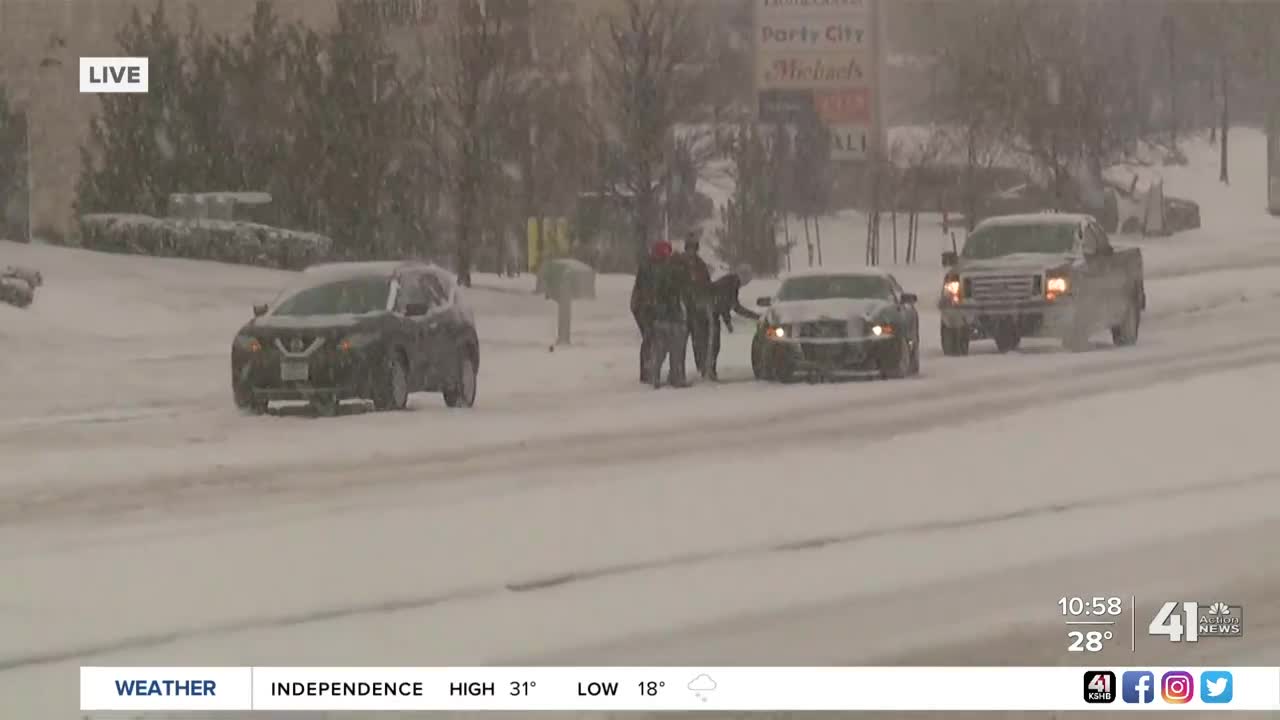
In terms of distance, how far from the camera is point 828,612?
420 inches

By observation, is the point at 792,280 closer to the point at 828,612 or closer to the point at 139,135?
the point at 139,135

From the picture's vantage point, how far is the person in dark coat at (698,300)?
77.5ft

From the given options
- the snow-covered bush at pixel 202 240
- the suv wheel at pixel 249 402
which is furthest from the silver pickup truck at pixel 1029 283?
the snow-covered bush at pixel 202 240

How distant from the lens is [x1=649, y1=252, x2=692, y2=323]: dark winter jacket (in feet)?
76.8

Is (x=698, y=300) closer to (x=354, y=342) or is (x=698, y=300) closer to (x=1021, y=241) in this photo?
(x=354, y=342)

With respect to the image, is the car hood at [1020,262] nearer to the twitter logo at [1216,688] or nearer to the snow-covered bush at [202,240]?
the snow-covered bush at [202,240]

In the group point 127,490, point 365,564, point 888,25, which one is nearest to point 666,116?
point 888,25

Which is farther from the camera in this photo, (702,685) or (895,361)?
(895,361)

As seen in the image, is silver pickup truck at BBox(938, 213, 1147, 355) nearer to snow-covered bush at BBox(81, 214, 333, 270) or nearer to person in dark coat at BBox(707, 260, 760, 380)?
person in dark coat at BBox(707, 260, 760, 380)

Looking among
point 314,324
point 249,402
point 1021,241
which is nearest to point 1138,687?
point 314,324

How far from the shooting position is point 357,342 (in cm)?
1997

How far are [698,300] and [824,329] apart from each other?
1402 millimetres

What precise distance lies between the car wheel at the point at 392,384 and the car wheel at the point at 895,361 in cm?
596

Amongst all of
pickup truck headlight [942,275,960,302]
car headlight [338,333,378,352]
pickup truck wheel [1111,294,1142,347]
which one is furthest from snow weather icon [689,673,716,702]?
pickup truck wheel [1111,294,1142,347]
